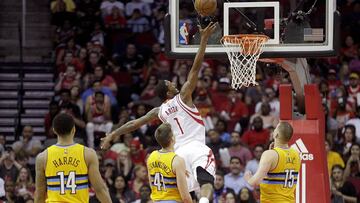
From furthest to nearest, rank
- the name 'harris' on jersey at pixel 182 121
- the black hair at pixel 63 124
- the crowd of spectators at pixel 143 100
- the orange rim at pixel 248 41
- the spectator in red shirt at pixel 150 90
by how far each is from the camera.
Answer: the spectator in red shirt at pixel 150 90
the crowd of spectators at pixel 143 100
the orange rim at pixel 248 41
the name 'harris' on jersey at pixel 182 121
the black hair at pixel 63 124

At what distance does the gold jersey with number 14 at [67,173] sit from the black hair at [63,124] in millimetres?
145

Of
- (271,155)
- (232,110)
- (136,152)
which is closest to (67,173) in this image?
(271,155)

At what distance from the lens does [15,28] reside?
21875 mm

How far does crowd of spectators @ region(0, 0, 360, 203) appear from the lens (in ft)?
53.6

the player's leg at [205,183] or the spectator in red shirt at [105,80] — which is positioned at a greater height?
the spectator in red shirt at [105,80]

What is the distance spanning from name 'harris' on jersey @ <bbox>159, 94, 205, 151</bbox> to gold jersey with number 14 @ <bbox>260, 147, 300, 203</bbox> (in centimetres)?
93

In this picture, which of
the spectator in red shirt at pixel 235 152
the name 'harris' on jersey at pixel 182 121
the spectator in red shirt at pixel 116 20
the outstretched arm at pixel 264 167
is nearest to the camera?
the outstretched arm at pixel 264 167

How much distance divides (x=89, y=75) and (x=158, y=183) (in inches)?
342

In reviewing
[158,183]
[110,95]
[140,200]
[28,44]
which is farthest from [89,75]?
[158,183]

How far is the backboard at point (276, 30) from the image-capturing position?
12.4 meters

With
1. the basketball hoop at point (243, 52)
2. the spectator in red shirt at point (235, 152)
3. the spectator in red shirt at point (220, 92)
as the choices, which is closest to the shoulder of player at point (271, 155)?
the basketball hoop at point (243, 52)

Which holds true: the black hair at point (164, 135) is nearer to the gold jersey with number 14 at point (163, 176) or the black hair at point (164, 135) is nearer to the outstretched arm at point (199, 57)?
the gold jersey with number 14 at point (163, 176)

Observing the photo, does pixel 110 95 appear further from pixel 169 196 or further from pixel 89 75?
pixel 169 196

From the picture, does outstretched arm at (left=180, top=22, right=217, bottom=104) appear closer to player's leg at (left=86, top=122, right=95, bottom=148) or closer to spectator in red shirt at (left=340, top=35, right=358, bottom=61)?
→ player's leg at (left=86, top=122, right=95, bottom=148)
